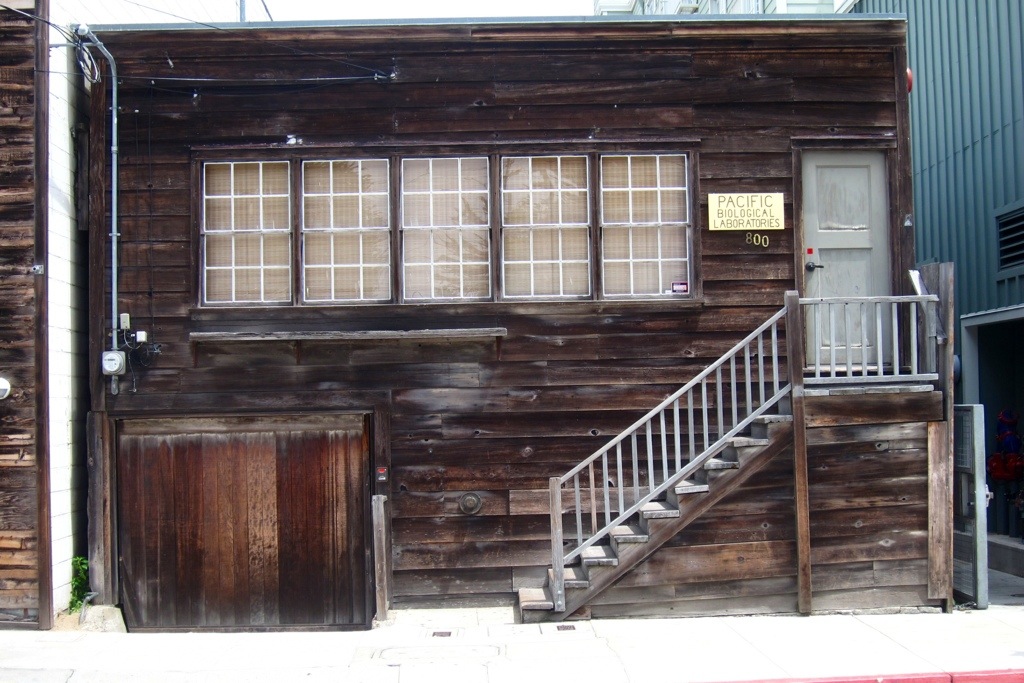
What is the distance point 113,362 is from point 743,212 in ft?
20.8

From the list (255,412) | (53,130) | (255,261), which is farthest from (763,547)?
A: (53,130)

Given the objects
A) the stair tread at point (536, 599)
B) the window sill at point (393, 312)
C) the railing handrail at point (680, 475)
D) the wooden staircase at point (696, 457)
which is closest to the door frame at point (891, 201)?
the wooden staircase at point (696, 457)

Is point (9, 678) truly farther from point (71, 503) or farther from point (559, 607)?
point (559, 607)

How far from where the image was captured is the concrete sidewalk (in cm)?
Result: 671

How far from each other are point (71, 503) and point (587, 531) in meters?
5.03

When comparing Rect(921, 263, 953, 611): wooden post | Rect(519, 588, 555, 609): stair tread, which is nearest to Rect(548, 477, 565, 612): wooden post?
Rect(519, 588, 555, 609): stair tread

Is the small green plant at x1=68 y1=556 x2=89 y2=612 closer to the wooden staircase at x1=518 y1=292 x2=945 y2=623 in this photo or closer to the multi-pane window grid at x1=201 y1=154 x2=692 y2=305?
the multi-pane window grid at x1=201 y1=154 x2=692 y2=305

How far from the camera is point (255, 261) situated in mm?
8969

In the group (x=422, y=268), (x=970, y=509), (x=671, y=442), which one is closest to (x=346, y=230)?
(x=422, y=268)

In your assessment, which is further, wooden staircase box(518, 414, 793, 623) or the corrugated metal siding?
the corrugated metal siding

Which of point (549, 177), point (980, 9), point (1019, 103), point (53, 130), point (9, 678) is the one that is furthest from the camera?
point (980, 9)

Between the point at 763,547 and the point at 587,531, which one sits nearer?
the point at 763,547

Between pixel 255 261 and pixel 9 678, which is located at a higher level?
pixel 255 261

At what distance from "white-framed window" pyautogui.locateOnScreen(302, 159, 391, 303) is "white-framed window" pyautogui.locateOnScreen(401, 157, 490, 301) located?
0.22 meters
